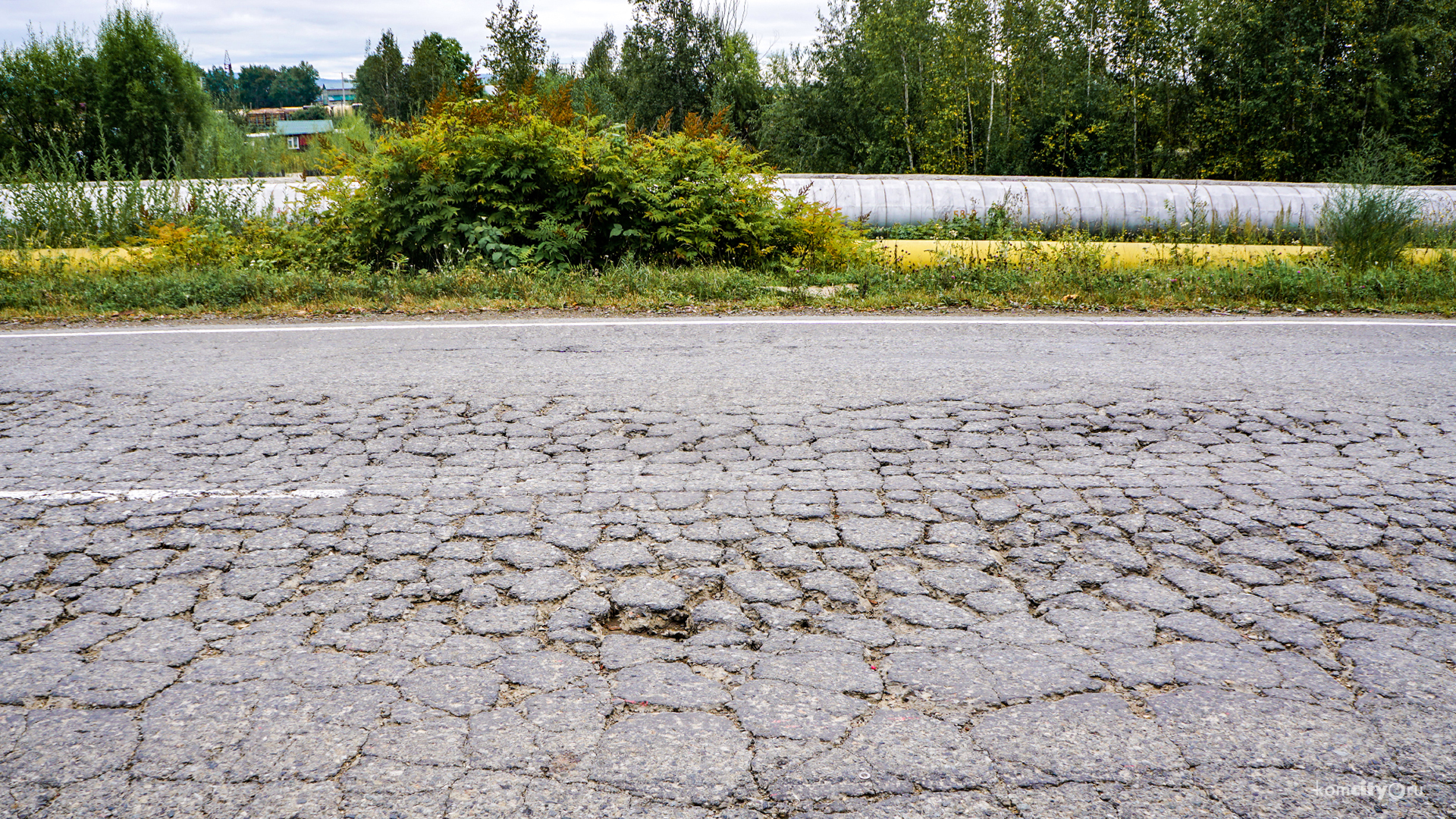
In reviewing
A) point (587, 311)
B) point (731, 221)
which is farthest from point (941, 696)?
point (731, 221)

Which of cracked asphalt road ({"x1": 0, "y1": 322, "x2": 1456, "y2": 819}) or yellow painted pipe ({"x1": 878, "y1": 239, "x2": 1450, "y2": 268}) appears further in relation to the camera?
yellow painted pipe ({"x1": 878, "y1": 239, "x2": 1450, "y2": 268})

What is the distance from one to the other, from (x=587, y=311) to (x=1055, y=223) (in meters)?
8.42

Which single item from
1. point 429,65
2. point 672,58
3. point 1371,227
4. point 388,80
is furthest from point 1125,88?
point 388,80

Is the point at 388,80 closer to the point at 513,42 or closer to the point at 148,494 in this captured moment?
the point at 513,42

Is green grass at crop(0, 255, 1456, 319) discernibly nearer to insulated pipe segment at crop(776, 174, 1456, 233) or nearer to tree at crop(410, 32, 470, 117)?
insulated pipe segment at crop(776, 174, 1456, 233)

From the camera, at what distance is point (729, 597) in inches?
124

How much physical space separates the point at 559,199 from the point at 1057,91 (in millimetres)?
18874

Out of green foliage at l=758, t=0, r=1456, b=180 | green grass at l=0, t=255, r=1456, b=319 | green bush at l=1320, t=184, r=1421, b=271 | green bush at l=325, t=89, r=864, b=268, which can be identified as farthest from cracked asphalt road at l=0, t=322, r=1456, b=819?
green foliage at l=758, t=0, r=1456, b=180

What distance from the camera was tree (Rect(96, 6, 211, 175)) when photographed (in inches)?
762

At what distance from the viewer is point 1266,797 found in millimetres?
2176

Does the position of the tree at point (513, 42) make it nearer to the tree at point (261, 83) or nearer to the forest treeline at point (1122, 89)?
the forest treeline at point (1122, 89)

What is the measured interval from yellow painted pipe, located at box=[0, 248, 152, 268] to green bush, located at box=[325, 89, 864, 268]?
227 cm

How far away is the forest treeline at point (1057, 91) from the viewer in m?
19.6

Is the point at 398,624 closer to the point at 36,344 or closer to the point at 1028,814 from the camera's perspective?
the point at 1028,814
